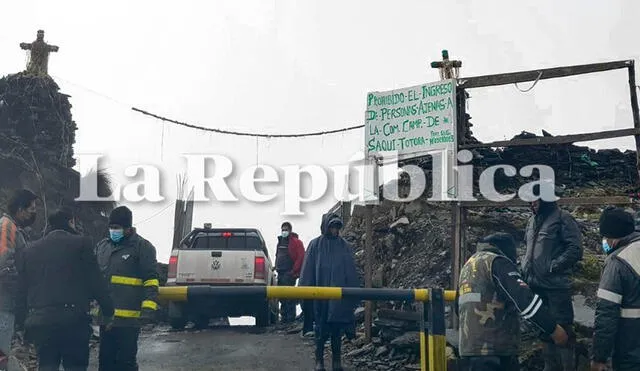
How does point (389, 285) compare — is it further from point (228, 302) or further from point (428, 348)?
point (428, 348)

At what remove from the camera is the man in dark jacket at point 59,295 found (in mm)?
5262

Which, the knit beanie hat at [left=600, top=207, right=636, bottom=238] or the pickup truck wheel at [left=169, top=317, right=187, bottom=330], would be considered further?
the pickup truck wheel at [left=169, top=317, right=187, bottom=330]

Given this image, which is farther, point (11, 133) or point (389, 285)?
point (11, 133)

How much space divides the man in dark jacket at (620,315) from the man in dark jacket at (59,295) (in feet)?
12.7

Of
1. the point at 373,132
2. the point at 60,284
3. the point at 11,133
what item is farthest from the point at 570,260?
the point at 11,133

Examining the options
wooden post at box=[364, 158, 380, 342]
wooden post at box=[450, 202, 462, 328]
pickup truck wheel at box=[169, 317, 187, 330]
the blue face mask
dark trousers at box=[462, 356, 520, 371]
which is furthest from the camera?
pickup truck wheel at box=[169, 317, 187, 330]

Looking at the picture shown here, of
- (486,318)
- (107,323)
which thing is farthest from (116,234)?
(486,318)

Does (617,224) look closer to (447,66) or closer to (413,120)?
(413,120)

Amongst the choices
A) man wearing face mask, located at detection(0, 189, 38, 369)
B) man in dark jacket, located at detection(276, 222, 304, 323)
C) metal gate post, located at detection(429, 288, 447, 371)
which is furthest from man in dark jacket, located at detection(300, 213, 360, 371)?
man in dark jacket, located at detection(276, 222, 304, 323)

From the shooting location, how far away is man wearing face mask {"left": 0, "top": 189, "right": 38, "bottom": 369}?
224 inches

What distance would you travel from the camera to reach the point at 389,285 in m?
10.8

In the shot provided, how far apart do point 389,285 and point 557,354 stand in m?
4.98

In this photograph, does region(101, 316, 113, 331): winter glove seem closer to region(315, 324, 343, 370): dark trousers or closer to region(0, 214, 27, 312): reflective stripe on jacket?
region(0, 214, 27, 312): reflective stripe on jacket

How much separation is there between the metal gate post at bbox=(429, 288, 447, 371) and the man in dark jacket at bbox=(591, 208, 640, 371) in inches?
46.7
